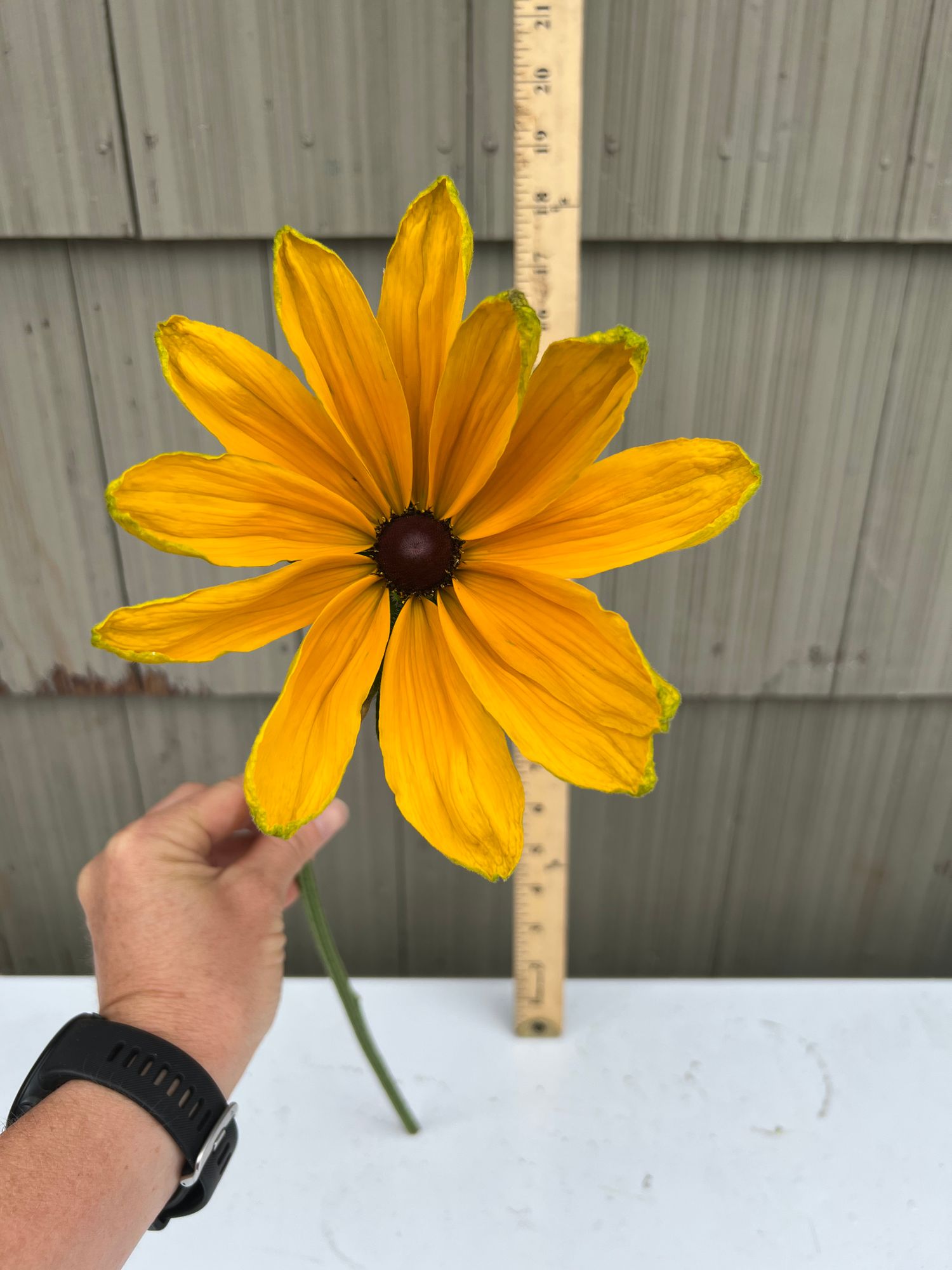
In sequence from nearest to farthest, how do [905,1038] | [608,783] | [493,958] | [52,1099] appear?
[608,783]
[52,1099]
[905,1038]
[493,958]

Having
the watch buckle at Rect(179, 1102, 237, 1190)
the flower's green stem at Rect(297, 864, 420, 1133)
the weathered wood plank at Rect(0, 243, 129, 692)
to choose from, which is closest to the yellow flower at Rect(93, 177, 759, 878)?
the flower's green stem at Rect(297, 864, 420, 1133)

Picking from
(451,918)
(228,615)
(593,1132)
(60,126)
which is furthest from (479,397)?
(451,918)

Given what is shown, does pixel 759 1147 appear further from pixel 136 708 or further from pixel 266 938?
pixel 136 708

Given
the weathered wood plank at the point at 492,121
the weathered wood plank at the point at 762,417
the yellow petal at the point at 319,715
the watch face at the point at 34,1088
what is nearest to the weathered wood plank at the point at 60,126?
the weathered wood plank at the point at 492,121

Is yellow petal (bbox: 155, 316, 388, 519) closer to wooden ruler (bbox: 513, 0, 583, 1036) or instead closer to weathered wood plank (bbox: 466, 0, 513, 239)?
wooden ruler (bbox: 513, 0, 583, 1036)

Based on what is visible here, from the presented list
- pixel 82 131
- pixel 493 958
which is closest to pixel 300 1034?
pixel 493 958

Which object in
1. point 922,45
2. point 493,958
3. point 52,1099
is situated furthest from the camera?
point 493,958

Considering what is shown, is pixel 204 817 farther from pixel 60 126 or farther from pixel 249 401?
pixel 60 126
